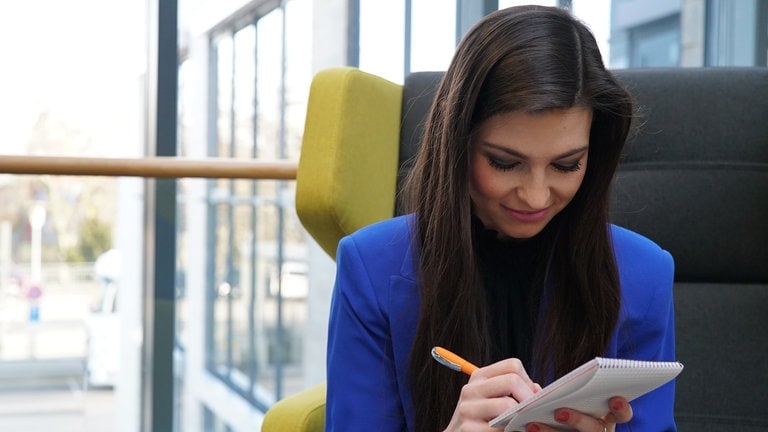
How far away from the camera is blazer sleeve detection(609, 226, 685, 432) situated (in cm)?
118

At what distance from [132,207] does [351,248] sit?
1.26m

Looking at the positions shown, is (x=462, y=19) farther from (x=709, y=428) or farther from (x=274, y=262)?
(x=709, y=428)

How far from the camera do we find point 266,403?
268 centimetres

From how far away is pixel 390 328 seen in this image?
3.78ft

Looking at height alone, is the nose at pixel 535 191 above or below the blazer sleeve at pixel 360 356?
above

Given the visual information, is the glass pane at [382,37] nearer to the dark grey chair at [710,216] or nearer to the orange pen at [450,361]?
the dark grey chair at [710,216]

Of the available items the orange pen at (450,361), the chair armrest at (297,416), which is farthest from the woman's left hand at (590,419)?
the chair armrest at (297,416)

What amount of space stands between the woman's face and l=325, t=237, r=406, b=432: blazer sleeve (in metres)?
0.17

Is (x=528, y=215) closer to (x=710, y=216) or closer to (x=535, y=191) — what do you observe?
(x=535, y=191)

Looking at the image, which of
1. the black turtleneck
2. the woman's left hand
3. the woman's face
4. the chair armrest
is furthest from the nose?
the chair armrest

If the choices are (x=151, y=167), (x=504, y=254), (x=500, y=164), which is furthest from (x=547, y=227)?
(x=151, y=167)

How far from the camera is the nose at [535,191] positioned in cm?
108

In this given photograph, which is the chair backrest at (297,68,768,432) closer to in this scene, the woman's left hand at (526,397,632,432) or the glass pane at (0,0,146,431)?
the woman's left hand at (526,397,632,432)

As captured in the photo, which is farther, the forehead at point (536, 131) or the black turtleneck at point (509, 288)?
the black turtleneck at point (509, 288)
